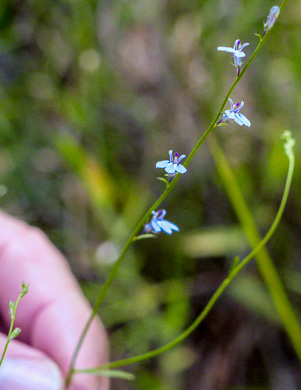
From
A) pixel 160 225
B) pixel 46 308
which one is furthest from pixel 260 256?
pixel 160 225

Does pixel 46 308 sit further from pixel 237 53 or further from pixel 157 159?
Result: pixel 237 53

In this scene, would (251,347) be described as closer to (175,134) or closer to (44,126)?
(175,134)

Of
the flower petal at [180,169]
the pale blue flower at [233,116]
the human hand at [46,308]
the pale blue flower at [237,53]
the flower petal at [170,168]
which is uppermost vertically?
the pale blue flower at [237,53]

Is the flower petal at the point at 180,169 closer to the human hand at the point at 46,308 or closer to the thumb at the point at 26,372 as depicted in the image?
the thumb at the point at 26,372

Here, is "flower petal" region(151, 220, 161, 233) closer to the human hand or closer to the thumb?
the thumb

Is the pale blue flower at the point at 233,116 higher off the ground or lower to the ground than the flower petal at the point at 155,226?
higher

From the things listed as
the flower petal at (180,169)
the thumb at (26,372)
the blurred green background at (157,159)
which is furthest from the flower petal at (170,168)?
the blurred green background at (157,159)

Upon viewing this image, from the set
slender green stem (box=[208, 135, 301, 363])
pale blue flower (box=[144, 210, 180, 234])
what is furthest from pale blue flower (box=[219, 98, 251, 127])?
slender green stem (box=[208, 135, 301, 363])
